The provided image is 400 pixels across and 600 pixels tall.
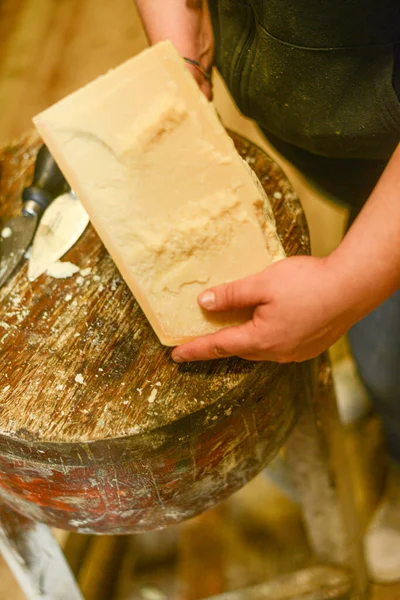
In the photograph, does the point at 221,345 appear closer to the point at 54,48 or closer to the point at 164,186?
the point at 164,186

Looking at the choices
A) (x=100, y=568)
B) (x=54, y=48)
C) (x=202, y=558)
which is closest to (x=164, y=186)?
(x=100, y=568)

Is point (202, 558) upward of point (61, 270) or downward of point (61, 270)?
downward

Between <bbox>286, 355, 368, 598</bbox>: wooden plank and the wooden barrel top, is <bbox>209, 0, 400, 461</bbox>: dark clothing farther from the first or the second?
<bbox>286, 355, 368, 598</bbox>: wooden plank

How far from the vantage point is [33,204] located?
0.97 m

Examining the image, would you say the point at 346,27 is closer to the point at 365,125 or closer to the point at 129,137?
the point at 365,125

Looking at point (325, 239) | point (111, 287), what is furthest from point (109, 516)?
point (325, 239)

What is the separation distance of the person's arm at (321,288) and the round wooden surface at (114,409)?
74mm

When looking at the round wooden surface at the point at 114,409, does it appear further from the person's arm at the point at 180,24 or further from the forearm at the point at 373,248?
the person's arm at the point at 180,24

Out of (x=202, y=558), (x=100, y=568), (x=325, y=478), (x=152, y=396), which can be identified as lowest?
(x=202, y=558)

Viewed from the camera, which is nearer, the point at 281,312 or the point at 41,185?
the point at 281,312

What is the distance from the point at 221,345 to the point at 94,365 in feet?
0.58

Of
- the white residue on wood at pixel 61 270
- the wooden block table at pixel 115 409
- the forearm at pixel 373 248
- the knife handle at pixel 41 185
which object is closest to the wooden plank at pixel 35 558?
the wooden block table at pixel 115 409

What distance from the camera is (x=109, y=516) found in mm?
834

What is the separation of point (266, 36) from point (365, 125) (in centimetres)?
18
